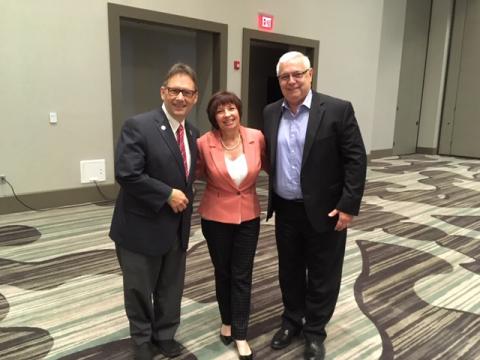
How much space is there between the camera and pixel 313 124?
1.76 meters

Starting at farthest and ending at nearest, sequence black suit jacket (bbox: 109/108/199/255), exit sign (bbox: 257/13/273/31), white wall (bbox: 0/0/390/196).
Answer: exit sign (bbox: 257/13/273/31)
white wall (bbox: 0/0/390/196)
black suit jacket (bbox: 109/108/199/255)

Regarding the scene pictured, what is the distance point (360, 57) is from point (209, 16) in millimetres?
3547

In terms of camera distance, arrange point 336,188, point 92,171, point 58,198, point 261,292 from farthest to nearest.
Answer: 1. point 92,171
2. point 58,198
3. point 261,292
4. point 336,188

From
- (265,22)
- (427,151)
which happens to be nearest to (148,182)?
(265,22)

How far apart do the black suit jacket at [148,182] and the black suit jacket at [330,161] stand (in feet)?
1.72

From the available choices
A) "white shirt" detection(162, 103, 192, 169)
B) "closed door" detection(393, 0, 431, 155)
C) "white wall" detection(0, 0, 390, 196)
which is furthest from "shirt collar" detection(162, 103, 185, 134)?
"closed door" detection(393, 0, 431, 155)

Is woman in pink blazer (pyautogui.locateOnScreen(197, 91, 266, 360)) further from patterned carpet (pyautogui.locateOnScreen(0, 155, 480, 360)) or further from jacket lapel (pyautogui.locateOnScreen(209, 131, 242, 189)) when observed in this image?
patterned carpet (pyautogui.locateOnScreen(0, 155, 480, 360))

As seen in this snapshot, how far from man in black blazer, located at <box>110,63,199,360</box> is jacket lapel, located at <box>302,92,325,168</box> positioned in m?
0.49

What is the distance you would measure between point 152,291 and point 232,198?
22.6 inches

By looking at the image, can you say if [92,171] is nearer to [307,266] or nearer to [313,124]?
[307,266]

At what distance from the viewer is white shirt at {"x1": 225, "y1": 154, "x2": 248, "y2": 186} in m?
1.83

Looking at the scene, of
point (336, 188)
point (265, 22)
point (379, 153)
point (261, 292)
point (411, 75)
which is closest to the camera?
point (336, 188)

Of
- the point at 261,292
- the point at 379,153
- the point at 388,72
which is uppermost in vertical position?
the point at 388,72

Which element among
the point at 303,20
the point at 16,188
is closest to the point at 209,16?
the point at 303,20
